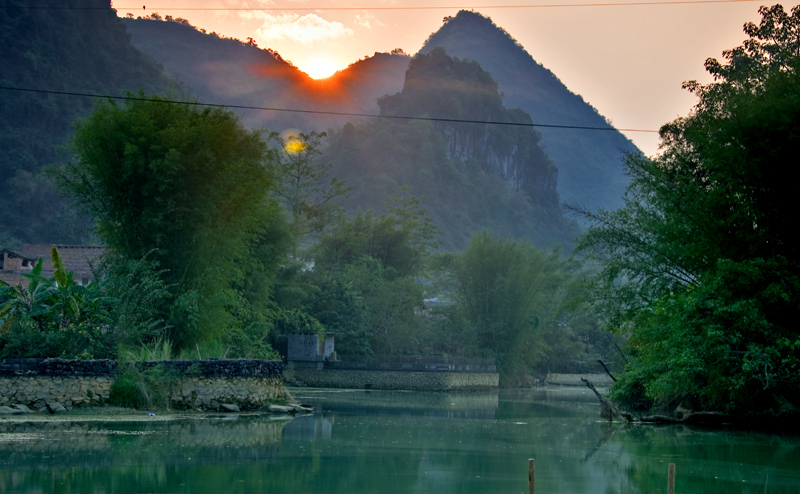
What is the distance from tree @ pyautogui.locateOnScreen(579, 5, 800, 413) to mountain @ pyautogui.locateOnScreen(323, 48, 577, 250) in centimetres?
9864

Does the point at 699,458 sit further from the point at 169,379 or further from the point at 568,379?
the point at 568,379

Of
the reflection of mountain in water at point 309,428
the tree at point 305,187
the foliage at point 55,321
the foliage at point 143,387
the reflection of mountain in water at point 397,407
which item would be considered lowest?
the reflection of mountain in water at point 397,407

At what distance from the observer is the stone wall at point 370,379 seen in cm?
4194

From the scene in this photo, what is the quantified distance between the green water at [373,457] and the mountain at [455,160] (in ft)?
333

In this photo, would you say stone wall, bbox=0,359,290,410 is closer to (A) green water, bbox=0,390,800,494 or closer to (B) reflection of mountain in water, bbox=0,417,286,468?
(A) green water, bbox=0,390,800,494

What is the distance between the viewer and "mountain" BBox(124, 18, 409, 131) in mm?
169500

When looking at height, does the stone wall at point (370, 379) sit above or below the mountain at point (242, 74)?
below

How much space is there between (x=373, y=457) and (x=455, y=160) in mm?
135979

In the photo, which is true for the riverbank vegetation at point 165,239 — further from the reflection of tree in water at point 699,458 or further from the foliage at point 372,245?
the foliage at point 372,245

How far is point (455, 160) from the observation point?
488 ft

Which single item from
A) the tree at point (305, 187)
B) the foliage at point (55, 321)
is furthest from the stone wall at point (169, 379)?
the tree at point (305, 187)

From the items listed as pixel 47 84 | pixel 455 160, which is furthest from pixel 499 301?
pixel 455 160

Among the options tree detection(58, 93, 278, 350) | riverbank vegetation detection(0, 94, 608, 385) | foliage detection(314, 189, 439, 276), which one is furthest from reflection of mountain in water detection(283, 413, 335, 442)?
foliage detection(314, 189, 439, 276)

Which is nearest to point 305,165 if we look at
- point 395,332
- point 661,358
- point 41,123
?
point 395,332
